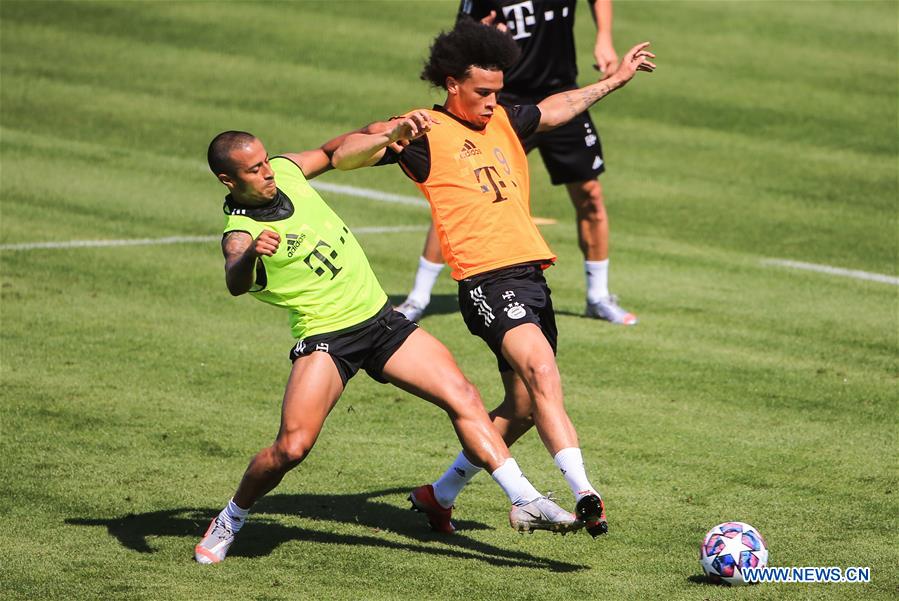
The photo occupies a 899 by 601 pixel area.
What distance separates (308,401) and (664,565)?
2.06 metres

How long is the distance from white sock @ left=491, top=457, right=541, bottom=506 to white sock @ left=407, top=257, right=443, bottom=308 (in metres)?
5.38

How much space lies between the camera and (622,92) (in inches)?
840

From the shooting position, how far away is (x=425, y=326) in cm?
1248

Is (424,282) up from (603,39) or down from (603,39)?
down

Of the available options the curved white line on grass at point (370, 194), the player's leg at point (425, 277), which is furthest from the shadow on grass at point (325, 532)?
the curved white line on grass at point (370, 194)

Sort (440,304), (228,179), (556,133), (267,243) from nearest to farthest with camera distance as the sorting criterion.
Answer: (267,243)
(228,179)
(556,133)
(440,304)

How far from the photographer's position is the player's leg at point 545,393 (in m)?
7.20

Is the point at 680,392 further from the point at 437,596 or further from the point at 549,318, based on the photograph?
the point at 437,596

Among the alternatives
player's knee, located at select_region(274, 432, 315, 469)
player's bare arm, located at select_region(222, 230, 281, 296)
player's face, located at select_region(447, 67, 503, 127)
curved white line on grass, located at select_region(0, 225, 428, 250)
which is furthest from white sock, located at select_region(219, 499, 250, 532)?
curved white line on grass, located at select_region(0, 225, 428, 250)

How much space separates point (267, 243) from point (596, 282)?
621 centimetres

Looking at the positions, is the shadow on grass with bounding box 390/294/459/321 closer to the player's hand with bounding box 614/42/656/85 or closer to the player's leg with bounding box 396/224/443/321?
the player's leg with bounding box 396/224/443/321

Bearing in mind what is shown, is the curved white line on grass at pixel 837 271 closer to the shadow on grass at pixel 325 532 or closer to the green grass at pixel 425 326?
the green grass at pixel 425 326

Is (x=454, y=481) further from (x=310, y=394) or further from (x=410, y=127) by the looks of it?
A: (x=410, y=127)

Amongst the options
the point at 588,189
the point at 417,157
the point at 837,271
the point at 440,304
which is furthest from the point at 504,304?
the point at 837,271
